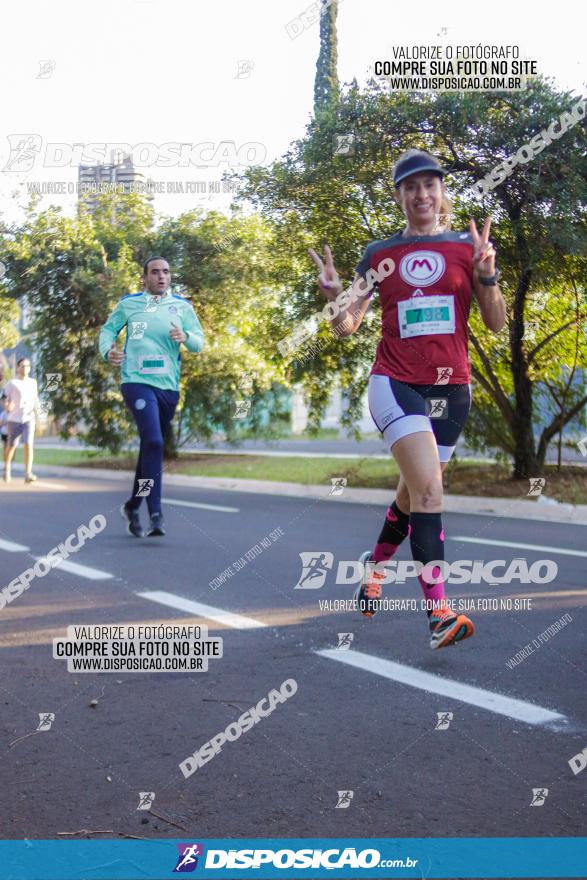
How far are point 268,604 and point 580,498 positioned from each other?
22.8 feet

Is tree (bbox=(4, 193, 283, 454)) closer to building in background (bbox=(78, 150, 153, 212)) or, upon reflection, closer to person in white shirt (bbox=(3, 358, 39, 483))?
building in background (bbox=(78, 150, 153, 212))

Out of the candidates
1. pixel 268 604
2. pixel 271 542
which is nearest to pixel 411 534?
pixel 268 604

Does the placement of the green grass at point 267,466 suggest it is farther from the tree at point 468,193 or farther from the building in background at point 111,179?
the building in background at point 111,179

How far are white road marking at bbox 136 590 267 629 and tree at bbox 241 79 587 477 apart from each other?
5.87 m

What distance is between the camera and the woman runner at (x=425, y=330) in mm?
3855

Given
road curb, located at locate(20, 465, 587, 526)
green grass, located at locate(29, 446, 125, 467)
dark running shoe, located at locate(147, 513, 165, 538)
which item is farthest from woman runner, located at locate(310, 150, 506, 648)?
green grass, located at locate(29, 446, 125, 467)

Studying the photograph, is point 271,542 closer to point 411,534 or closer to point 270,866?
point 411,534

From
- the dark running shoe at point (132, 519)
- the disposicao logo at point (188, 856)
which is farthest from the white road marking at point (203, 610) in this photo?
the disposicao logo at point (188, 856)

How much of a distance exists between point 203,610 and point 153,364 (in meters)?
2.09

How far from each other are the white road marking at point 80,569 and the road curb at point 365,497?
5.59 metres

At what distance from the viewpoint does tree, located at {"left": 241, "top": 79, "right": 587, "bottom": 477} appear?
11.5m

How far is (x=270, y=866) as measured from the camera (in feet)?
8.75

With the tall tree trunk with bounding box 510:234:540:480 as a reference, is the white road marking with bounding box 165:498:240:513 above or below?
below

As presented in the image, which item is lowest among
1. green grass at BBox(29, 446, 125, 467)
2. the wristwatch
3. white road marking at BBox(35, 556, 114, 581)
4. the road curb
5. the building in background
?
the road curb
